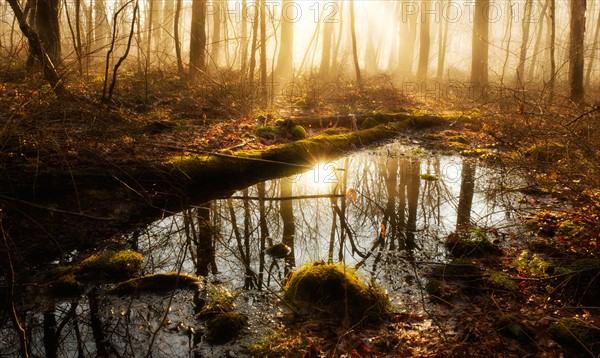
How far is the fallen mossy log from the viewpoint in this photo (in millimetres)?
4688

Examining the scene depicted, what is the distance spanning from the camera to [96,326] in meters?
3.37

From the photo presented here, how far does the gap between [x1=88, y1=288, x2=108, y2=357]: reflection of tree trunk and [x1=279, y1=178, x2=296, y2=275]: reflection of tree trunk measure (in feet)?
5.97

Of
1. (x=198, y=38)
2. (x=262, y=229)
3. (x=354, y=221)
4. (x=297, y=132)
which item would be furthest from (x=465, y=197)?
(x=198, y=38)

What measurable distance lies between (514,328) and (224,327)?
2248 millimetres

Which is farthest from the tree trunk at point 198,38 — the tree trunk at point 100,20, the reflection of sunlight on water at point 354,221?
the reflection of sunlight on water at point 354,221

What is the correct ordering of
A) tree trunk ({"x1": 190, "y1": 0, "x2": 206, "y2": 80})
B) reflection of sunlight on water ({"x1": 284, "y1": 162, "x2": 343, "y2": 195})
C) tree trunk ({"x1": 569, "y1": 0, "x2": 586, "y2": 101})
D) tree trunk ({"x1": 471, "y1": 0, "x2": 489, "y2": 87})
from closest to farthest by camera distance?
reflection of sunlight on water ({"x1": 284, "y1": 162, "x2": 343, "y2": 195})
tree trunk ({"x1": 569, "y1": 0, "x2": 586, "y2": 101})
tree trunk ({"x1": 190, "y1": 0, "x2": 206, "y2": 80})
tree trunk ({"x1": 471, "y1": 0, "x2": 489, "y2": 87})

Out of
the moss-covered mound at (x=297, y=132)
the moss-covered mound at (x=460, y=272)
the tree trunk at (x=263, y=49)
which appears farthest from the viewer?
the tree trunk at (x=263, y=49)

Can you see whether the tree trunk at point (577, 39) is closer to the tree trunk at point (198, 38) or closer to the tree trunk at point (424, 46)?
the tree trunk at point (198, 38)

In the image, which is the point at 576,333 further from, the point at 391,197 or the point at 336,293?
the point at 391,197

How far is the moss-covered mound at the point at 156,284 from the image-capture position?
392 centimetres

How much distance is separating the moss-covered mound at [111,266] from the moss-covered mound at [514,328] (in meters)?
3.43

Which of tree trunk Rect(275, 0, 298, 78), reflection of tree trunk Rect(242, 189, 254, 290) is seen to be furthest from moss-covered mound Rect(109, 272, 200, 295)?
tree trunk Rect(275, 0, 298, 78)

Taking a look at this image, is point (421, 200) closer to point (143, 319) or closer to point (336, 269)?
point (336, 269)

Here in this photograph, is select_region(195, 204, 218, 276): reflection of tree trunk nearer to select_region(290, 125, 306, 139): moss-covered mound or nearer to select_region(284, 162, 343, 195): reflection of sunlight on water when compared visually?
select_region(284, 162, 343, 195): reflection of sunlight on water
